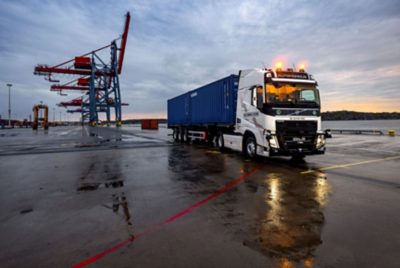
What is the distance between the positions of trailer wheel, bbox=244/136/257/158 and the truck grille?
1.43 meters

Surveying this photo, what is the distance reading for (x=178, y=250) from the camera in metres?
3.04

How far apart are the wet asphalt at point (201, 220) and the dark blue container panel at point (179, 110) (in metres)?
11.5

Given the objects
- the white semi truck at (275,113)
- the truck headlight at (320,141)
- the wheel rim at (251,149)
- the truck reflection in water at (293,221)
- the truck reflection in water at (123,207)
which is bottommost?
the truck reflection in water at (123,207)

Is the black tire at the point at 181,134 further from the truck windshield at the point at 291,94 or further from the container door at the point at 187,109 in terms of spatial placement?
the truck windshield at the point at 291,94

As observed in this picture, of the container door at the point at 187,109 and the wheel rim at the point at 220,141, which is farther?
the container door at the point at 187,109

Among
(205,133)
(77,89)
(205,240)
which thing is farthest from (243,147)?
(77,89)

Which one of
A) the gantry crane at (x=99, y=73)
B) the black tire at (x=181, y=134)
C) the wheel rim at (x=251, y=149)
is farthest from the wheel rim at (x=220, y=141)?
the gantry crane at (x=99, y=73)

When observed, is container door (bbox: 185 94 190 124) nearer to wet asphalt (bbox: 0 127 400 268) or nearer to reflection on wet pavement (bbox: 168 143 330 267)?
reflection on wet pavement (bbox: 168 143 330 267)

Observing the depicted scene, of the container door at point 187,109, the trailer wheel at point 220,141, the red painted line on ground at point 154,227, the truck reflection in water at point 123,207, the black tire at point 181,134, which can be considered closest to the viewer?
the red painted line on ground at point 154,227

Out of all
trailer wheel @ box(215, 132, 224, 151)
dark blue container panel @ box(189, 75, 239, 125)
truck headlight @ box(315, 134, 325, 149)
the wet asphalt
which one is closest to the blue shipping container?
dark blue container panel @ box(189, 75, 239, 125)

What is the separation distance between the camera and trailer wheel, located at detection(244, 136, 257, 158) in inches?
401

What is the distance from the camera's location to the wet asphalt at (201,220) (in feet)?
9.48

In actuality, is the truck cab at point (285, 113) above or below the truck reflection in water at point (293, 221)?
above

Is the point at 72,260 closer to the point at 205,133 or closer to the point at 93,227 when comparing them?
the point at 93,227
